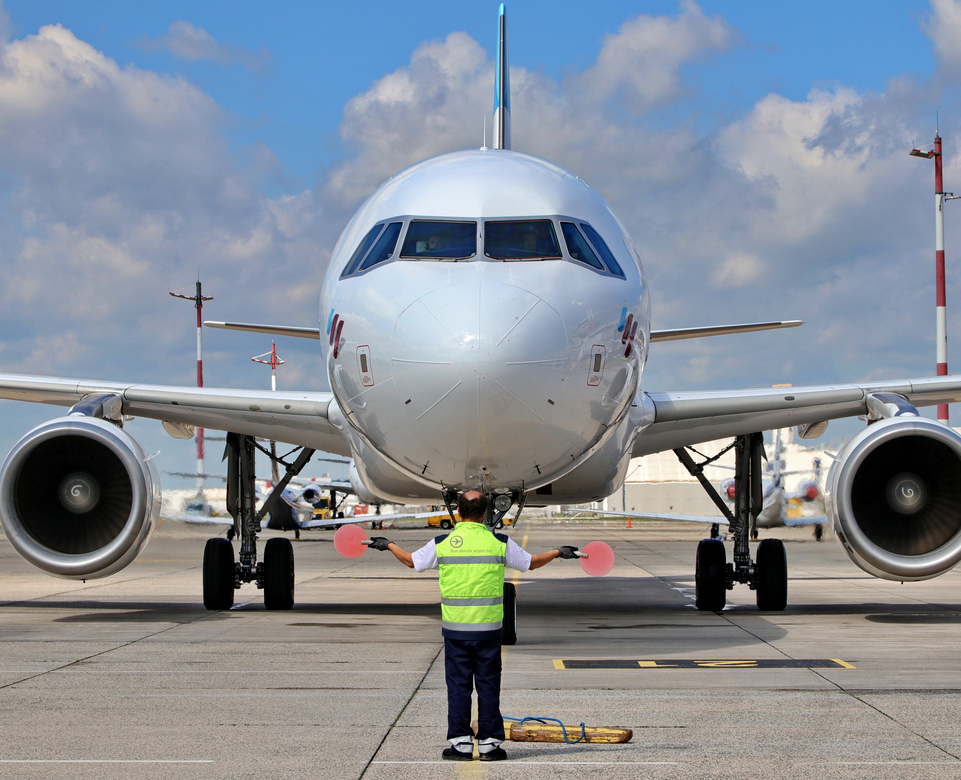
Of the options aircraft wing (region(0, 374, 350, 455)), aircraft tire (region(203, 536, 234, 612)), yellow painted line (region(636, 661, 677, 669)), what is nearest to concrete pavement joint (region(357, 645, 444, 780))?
yellow painted line (region(636, 661, 677, 669))

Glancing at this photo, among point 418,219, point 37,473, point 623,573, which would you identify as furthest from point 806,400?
point 623,573

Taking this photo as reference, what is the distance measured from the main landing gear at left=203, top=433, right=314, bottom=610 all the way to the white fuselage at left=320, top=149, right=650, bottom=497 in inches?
176

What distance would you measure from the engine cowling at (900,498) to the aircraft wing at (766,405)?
126cm

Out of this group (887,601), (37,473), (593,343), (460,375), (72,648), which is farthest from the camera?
(887,601)

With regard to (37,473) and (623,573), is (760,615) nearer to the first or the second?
(37,473)

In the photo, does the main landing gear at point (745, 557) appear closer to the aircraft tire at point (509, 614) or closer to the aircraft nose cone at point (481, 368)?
the aircraft tire at point (509, 614)

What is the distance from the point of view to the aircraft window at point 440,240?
26.9ft

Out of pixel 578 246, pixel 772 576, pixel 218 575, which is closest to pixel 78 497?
pixel 218 575

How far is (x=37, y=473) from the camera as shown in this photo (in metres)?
11.1

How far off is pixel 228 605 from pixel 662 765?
9.03 m

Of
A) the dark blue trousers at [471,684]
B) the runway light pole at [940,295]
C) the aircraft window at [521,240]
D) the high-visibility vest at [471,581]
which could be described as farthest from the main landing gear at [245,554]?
the runway light pole at [940,295]

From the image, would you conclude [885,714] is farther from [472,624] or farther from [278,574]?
[278,574]

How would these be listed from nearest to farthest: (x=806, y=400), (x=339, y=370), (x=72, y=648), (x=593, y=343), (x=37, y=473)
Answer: (x=593, y=343)
(x=339, y=370)
(x=72, y=648)
(x=37, y=473)
(x=806, y=400)

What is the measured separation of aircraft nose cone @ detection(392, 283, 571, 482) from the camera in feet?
23.6
